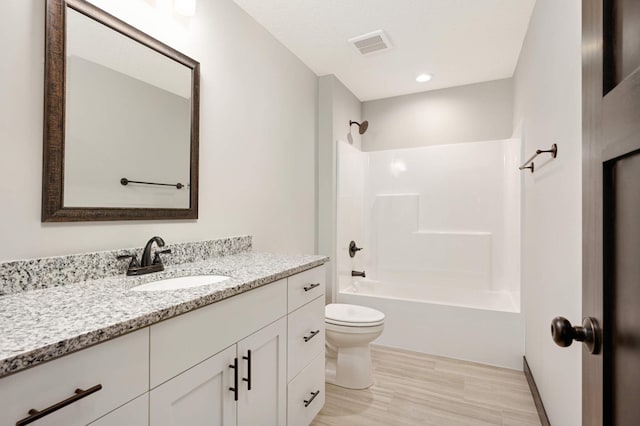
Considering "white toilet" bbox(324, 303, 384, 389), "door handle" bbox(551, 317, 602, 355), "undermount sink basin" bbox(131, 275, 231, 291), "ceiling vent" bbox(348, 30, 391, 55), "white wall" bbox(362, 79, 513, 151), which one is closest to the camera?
"door handle" bbox(551, 317, 602, 355)

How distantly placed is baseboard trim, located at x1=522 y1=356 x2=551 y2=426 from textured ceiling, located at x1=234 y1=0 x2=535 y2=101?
7.79 ft

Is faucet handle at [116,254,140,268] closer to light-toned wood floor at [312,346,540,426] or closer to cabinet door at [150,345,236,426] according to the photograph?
cabinet door at [150,345,236,426]

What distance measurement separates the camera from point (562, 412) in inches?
55.7

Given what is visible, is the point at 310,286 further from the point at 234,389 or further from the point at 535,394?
the point at 535,394

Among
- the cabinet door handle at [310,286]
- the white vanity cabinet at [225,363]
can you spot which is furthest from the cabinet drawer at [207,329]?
the cabinet door handle at [310,286]

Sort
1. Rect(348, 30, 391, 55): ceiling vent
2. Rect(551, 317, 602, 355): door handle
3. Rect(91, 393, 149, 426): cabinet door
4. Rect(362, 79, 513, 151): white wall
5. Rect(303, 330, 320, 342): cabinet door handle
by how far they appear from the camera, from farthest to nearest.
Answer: Rect(362, 79, 513, 151): white wall, Rect(348, 30, 391, 55): ceiling vent, Rect(303, 330, 320, 342): cabinet door handle, Rect(91, 393, 149, 426): cabinet door, Rect(551, 317, 602, 355): door handle

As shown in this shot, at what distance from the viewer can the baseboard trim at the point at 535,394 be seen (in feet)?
5.74

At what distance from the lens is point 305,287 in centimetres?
162

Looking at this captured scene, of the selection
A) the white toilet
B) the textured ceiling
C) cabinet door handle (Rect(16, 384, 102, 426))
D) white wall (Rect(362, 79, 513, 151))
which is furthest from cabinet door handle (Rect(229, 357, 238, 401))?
white wall (Rect(362, 79, 513, 151))

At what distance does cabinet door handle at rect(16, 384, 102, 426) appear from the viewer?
588 millimetres

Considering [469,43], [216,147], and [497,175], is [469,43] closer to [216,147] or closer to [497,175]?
[497,175]

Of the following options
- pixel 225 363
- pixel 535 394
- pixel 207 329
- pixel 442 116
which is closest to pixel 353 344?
pixel 535 394

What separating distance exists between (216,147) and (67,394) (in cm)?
140

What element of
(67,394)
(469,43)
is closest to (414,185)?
(469,43)
